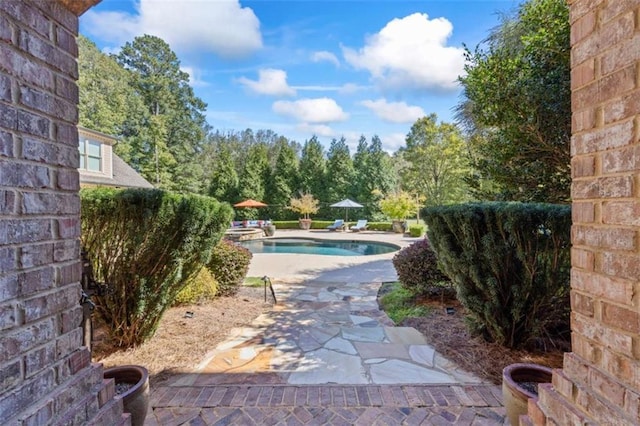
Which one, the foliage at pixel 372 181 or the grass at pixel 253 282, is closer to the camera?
the grass at pixel 253 282

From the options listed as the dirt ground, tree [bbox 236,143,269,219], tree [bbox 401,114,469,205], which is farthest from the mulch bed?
tree [bbox 236,143,269,219]

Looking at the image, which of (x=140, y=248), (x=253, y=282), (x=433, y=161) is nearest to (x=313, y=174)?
(x=433, y=161)

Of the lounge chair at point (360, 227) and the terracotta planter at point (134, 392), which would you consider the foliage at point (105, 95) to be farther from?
the terracotta planter at point (134, 392)

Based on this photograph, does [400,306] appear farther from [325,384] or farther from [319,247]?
[319,247]

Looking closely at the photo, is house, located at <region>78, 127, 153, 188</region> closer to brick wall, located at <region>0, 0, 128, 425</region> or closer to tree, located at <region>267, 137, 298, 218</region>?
tree, located at <region>267, 137, 298, 218</region>

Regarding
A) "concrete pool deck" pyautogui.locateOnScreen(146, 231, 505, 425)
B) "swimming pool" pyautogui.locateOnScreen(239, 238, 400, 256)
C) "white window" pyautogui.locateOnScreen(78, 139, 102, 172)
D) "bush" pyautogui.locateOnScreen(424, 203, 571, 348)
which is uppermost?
"white window" pyautogui.locateOnScreen(78, 139, 102, 172)

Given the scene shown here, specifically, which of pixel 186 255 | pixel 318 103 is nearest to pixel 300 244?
pixel 186 255

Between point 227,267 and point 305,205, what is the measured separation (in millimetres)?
17278

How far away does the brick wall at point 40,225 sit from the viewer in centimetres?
106

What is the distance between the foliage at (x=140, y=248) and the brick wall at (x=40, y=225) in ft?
5.07

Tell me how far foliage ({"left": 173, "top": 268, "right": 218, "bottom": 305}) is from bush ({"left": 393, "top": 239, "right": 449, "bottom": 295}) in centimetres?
321

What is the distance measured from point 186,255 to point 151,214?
0.64 metres

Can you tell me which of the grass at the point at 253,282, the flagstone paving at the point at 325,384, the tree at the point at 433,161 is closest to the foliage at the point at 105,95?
the grass at the point at 253,282

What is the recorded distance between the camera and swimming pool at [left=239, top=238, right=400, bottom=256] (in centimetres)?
1377
